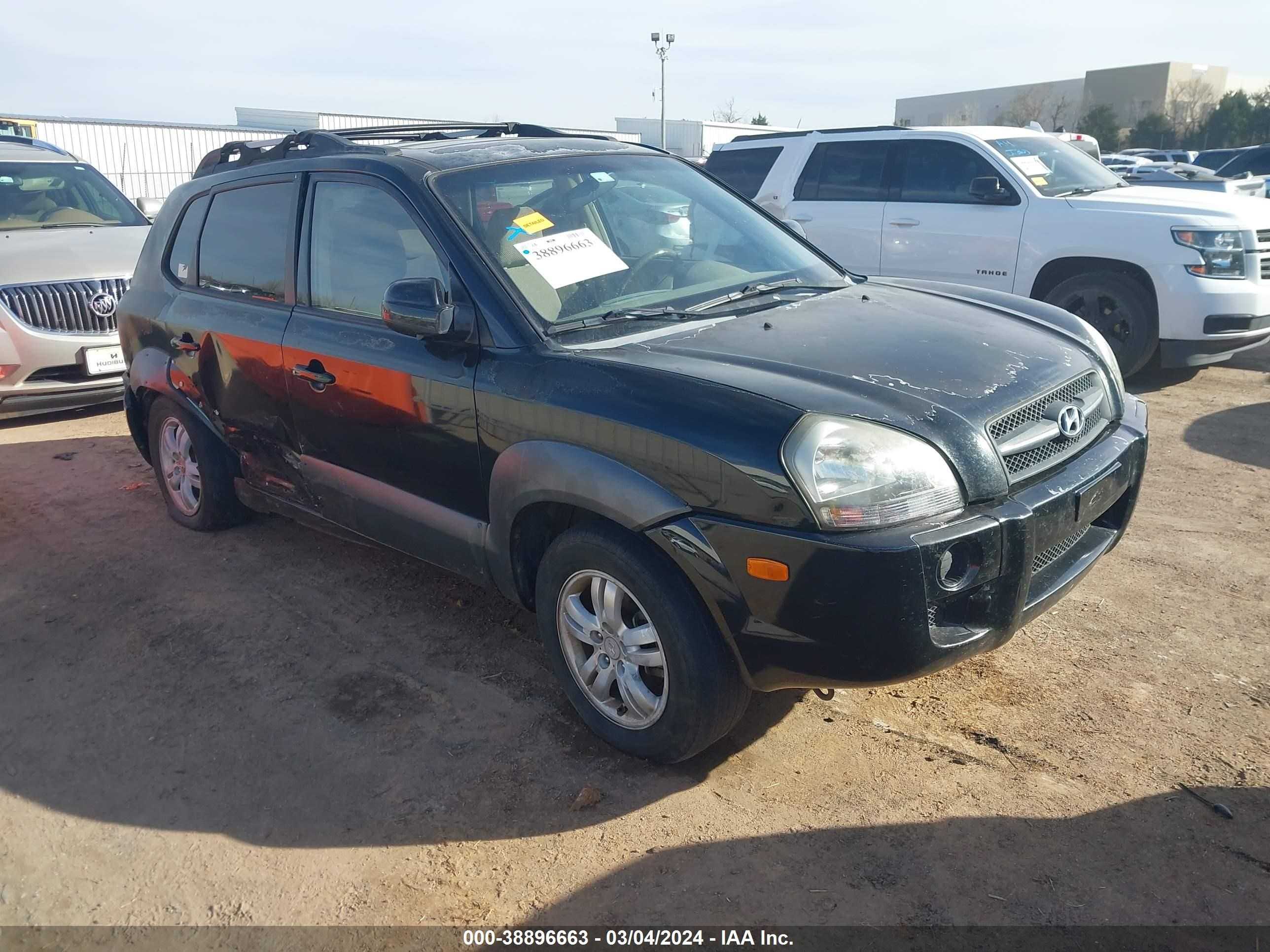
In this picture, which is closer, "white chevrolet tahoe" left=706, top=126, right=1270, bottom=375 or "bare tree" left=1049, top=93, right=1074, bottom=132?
"white chevrolet tahoe" left=706, top=126, right=1270, bottom=375

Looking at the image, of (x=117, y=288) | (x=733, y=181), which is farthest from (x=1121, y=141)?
(x=117, y=288)

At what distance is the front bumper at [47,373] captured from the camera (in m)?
7.52

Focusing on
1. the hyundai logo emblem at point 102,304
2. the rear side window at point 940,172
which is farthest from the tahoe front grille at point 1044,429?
the hyundai logo emblem at point 102,304

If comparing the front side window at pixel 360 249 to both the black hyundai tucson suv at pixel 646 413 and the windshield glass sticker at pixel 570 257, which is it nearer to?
the black hyundai tucson suv at pixel 646 413

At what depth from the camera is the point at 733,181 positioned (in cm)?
990

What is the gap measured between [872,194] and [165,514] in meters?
6.15

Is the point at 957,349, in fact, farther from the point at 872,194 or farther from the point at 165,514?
the point at 872,194

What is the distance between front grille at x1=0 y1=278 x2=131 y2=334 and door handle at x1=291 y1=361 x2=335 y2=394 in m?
4.54

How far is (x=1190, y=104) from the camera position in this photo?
164ft

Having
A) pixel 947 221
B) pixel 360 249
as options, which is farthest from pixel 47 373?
pixel 947 221

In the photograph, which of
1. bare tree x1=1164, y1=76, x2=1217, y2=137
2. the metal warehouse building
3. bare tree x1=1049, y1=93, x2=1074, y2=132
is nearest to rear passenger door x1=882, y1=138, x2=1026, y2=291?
the metal warehouse building

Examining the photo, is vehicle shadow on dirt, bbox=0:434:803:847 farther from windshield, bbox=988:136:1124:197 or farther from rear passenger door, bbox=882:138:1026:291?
windshield, bbox=988:136:1124:197

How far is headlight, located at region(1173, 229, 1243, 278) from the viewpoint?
7.29 metres

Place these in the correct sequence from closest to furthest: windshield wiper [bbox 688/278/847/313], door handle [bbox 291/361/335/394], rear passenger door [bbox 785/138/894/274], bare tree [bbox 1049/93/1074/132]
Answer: windshield wiper [bbox 688/278/847/313], door handle [bbox 291/361/335/394], rear passenger door [bbox 785/138/894/274], bare tree [bbox 1049/93/1074/132]
